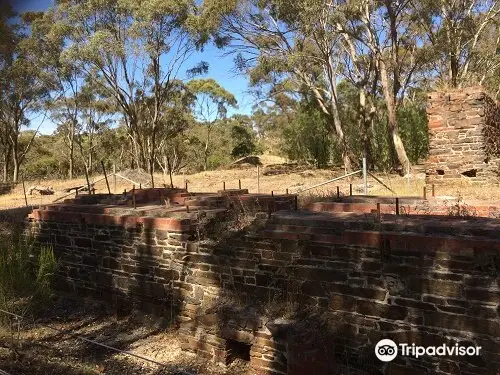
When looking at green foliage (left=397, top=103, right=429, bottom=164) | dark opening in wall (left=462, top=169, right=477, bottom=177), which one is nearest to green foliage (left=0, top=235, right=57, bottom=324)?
dark opening in wall (left=462, top=169, right=477, bottom=177)

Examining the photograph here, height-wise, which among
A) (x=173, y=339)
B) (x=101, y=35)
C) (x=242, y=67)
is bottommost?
(x=173, y=339)

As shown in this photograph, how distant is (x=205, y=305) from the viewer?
5.59 m

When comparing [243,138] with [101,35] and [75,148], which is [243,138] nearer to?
[75,148]

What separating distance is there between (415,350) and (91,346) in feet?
12.4

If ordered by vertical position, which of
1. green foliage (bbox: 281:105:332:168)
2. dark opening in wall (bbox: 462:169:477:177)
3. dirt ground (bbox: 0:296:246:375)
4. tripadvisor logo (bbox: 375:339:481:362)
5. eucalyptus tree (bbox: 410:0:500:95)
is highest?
eucalyptus tree (bbox: 410:0:500:95)

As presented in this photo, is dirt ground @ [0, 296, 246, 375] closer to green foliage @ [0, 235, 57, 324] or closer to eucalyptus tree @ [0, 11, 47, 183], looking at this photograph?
green foliage @ [0, 235, 57, 324]

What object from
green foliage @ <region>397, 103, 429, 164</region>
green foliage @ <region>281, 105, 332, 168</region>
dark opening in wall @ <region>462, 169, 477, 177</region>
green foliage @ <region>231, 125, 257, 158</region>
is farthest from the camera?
green foliage @ <region>231, 125, 257, 158</region>

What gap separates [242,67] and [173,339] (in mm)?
16186

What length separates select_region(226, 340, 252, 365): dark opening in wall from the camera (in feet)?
16.6

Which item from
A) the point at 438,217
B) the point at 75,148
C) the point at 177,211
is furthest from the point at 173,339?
the point at 75,148

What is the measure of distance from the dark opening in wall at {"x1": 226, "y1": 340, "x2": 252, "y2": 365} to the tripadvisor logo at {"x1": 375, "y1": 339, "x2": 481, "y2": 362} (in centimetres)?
151

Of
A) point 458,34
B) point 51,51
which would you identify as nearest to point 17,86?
point 51,51

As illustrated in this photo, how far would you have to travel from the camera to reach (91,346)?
18.8 feet

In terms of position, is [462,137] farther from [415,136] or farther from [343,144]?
[415,136]
